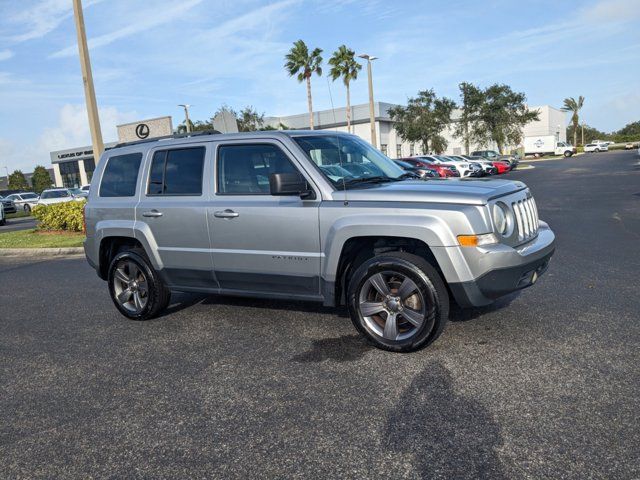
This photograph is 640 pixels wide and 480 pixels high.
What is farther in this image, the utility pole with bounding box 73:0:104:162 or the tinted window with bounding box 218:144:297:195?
the utility pole with bounding box 73:0:104:162

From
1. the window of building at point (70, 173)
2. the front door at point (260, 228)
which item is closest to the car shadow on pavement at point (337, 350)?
the front door at point (260, 228)

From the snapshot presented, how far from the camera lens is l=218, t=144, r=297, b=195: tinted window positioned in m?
4.88

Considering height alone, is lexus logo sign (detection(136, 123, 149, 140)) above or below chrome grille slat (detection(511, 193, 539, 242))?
above

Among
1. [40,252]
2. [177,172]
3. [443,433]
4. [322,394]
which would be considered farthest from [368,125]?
[443,433]

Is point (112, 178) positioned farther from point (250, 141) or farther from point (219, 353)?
point (219, 353)

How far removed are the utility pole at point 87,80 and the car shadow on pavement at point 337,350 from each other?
10.7m

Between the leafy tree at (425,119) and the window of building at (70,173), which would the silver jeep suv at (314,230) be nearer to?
the leafy tree at (425,119)

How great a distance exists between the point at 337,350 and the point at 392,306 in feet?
2.07

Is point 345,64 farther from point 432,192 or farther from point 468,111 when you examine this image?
point 432,192

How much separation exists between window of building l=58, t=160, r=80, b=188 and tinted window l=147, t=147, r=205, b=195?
246ft

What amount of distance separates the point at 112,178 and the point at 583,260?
21.0 feet

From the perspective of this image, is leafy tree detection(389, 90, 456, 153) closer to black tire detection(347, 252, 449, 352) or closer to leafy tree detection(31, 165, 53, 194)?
leafy tree detection(31, 165, 53, 194)

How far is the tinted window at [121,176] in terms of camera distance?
583 cm

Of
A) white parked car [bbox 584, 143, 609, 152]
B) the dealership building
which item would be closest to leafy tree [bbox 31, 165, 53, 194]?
the dealership building
